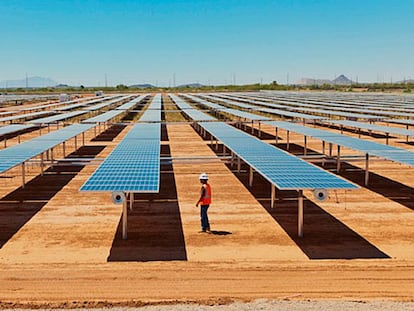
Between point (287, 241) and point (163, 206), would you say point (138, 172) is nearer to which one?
point (163, 206)

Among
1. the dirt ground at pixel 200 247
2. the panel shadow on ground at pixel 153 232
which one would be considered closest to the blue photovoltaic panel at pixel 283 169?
the dirt ground at pixel 200 247

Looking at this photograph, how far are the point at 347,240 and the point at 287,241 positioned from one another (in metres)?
1.24

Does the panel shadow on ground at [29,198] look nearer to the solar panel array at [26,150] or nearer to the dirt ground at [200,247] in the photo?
the dirt ground at [200,247]

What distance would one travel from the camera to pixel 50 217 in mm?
12367

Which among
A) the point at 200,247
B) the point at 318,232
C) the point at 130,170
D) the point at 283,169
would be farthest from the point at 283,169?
the point at 130,170

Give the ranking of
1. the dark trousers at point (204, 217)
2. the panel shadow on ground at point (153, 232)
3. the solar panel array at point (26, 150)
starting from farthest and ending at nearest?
the solar panel array at point (26, 150), the dark trousers at point (204, 217), the panel shadow on ground at point (153, 232)

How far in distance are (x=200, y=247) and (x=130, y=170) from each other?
3181mm

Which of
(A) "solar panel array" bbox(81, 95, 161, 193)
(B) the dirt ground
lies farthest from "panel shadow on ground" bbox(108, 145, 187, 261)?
(A) "solar panel array" bbox(81, 95, 161, 193)

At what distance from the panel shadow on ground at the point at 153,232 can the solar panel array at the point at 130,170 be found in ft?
3.48

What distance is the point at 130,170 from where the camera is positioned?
12391 millimetres

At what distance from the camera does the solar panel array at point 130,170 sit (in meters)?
10.3

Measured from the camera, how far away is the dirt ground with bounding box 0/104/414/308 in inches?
315

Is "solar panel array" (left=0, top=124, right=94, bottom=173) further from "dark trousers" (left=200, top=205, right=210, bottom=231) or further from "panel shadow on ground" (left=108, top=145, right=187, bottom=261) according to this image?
"dark trousers" (left=200, top=205, right=210, bottom=231)

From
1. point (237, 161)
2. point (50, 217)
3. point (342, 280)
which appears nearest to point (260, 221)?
point (342, 280)
